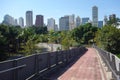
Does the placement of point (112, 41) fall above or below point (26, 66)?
above

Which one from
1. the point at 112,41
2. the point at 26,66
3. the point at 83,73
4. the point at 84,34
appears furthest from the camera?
the point at 84,34

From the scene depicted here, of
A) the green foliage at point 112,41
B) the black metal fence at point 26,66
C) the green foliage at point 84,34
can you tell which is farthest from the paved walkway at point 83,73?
the green foliage at point 84,34

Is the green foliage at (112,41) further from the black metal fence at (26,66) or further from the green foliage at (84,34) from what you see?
the green foliage at (84,34)

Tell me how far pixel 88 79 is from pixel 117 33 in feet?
147

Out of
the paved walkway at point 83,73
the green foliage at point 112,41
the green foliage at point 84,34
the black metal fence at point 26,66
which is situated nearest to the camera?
the black metal fence at point 26,66

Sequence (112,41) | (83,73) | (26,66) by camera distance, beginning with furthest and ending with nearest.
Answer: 1. (112,41)
2. (83,73)
3. (26,66)

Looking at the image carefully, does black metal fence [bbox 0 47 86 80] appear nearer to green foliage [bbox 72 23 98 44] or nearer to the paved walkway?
the paved walkway

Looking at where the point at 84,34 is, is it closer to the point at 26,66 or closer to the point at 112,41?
the point at 112,41

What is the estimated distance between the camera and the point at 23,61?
10.8 metres

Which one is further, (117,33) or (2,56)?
(117,33)

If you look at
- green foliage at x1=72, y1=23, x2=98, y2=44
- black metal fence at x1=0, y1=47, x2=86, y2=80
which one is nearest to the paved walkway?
black metal fence at x1=0, y1=47, x2=86, y2=80

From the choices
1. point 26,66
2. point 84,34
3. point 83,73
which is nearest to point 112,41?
point 83,73

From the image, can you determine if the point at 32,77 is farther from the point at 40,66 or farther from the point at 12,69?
the point at 12,69

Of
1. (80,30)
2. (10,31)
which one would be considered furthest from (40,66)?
(80,30)
